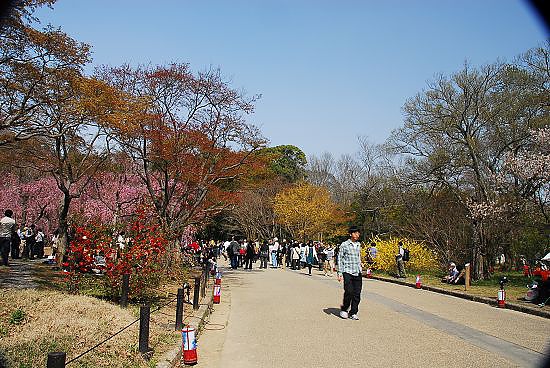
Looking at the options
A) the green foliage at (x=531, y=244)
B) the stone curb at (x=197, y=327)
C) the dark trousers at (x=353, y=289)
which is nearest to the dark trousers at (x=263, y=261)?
the green foliage at (x=531, y=244)

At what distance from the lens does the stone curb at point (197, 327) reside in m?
6.47

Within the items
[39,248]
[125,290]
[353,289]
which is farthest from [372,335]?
[39,248]

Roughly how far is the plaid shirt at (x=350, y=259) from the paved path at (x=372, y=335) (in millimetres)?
999

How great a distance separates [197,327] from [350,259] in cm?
345

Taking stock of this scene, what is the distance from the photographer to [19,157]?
2064 centimetres

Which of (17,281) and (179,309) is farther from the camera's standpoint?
(17,281)

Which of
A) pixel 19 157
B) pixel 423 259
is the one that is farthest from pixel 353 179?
pixel 19 157

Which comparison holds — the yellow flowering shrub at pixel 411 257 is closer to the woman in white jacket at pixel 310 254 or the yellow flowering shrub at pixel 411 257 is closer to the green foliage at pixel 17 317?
the woman in white jacket at pixel 310 254

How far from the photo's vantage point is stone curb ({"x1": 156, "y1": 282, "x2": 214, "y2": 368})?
21.2 feet

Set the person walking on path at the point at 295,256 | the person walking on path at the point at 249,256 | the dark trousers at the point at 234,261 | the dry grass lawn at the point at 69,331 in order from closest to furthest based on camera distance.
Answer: the dry grass lawn at the point at 69,331 → the dark trousers at the point at 234,261 → the person walking on path at the point at 249,256 → the person walking on path at the point at 295,256

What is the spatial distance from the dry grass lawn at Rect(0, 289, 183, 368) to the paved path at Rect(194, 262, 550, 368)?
1.02 meters

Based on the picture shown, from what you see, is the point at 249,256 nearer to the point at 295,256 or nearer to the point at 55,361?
the point at 295,256

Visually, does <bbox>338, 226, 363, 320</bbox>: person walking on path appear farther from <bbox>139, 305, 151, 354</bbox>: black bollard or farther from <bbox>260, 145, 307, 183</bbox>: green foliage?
<bbox>260, 145, 307, 183</bbox>: green foliage

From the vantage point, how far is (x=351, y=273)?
1064 cm
